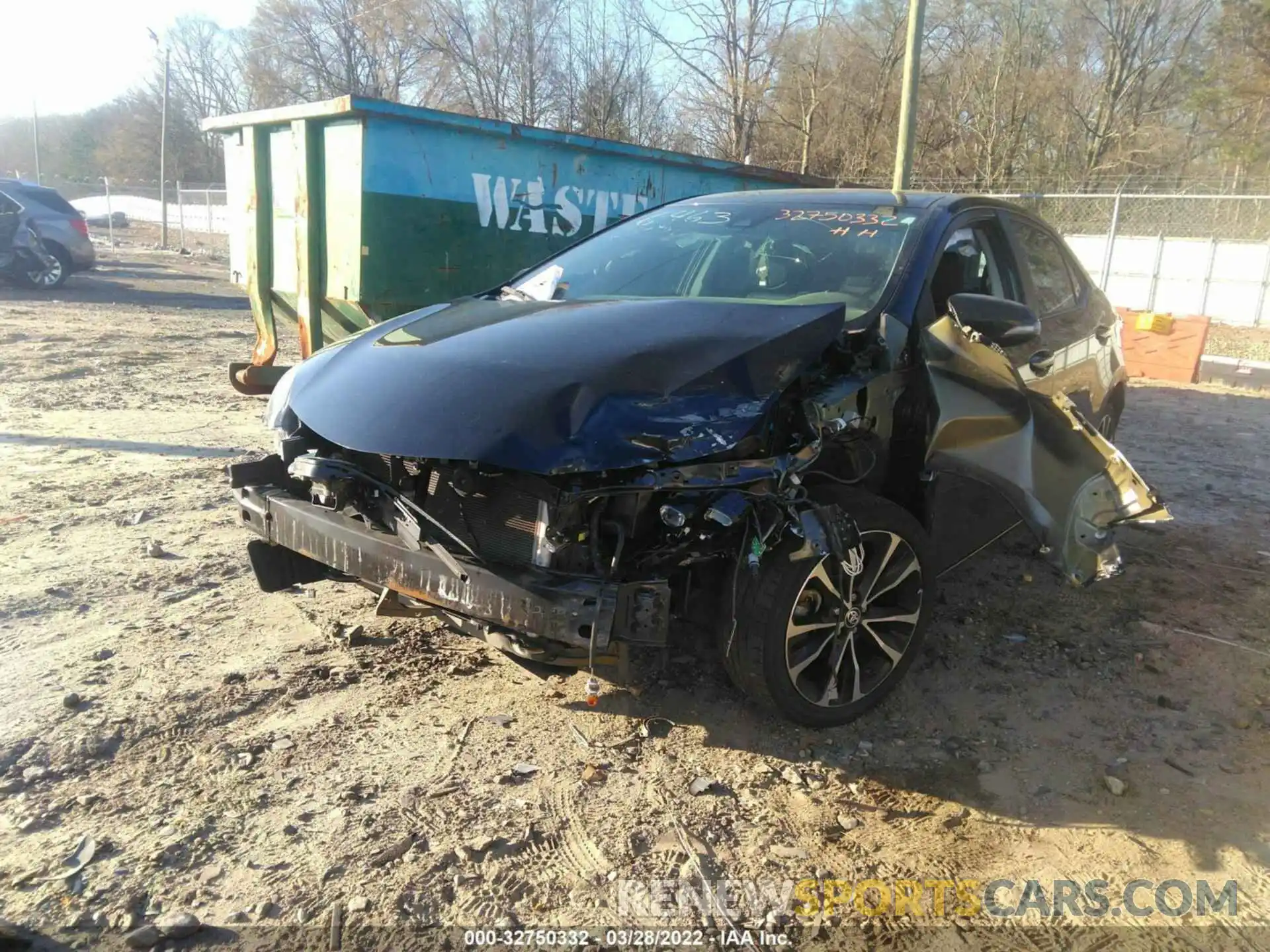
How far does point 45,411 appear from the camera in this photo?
688 centimetres

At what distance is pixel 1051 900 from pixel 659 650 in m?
1.54

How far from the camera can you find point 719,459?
2584 millimetres

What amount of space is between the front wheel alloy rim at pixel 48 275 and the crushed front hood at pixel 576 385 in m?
15.0

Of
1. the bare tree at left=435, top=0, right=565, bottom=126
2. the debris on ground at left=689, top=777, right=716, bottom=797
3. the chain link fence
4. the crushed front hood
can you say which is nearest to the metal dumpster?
the crushed front hood

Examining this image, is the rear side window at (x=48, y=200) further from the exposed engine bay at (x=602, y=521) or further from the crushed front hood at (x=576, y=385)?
the exposed engine bay at (x=602, y=521)

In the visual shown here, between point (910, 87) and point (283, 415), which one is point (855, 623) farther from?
point (910, 87)

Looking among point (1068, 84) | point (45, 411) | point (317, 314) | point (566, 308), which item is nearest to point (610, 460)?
point (566, 308)

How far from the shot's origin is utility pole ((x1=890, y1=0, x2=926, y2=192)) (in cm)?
1012

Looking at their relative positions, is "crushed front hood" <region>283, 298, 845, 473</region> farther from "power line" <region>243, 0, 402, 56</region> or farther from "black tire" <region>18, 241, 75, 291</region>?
"power line" <region>243, 0, 402, 56</region>

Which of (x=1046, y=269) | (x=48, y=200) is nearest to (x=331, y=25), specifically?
(x=48, y=200)

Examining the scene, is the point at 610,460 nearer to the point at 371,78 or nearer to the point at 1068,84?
the point at 1068,84

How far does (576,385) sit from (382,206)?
4579 mm

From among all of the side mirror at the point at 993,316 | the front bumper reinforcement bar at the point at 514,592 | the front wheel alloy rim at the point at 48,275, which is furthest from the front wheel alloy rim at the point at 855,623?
the front wheel alloy rim at the point at 48,275

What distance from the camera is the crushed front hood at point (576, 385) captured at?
96.3 inches
